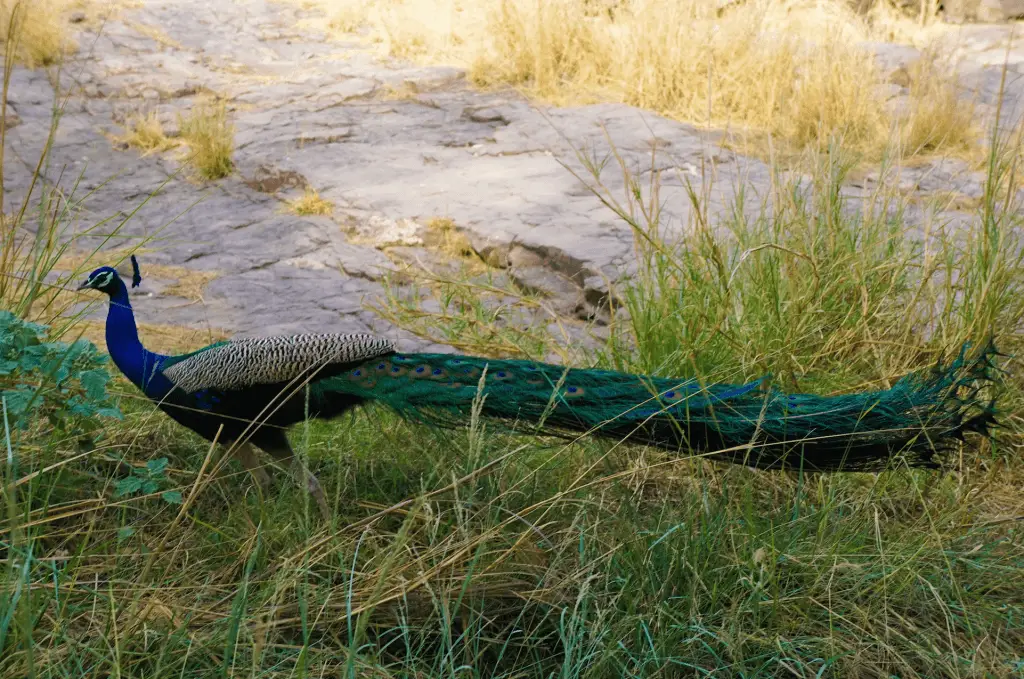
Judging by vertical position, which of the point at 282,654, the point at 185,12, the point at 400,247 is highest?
the point at 185,12

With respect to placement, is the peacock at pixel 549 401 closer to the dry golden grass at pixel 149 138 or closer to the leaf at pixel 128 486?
the leaf at pixel 128 486

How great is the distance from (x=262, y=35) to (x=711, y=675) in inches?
294

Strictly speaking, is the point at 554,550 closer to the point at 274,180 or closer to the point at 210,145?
the point at 274,180

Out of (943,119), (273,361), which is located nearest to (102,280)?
(273,361)

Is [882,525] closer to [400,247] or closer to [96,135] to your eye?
[400,247]

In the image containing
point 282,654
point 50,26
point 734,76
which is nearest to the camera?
point 282,654

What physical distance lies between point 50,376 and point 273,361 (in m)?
0.53

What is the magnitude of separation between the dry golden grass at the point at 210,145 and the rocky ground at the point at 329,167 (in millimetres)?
107

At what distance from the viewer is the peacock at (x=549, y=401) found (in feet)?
5.92

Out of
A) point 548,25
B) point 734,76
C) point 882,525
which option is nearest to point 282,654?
point 882,525

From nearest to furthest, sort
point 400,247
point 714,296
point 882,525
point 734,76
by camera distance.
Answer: point 882,525 < point 714,296 < point 400,247 < point 734,76

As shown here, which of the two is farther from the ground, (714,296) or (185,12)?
(185,12)

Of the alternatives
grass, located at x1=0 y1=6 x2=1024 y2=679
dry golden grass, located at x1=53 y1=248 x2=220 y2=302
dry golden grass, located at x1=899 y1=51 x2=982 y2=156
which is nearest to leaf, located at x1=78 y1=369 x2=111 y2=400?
grass, located at x1=0 y1=6 x2=1024 y2=679

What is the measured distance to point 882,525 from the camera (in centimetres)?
202
